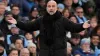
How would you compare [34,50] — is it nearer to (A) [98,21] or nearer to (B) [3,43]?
(B) [3,43]

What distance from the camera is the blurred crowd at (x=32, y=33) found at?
445 inches

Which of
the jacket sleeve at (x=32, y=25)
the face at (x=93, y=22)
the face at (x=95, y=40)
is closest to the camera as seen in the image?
the jacket sleeve at (x=32, y=25)

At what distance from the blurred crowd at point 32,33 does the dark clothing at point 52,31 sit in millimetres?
1336

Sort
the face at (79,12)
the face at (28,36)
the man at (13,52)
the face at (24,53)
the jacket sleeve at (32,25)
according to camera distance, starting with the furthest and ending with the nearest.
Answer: the face at (79,12) < the face at (28,36) < the face at (24,53) < the man at (13,52) < the jacket sleeve at (32,25)

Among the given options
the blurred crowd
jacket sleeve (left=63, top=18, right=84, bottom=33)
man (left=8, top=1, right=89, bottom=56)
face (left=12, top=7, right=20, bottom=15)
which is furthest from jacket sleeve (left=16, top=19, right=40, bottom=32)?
face (left=12, top=7, right=20, bottom=15)

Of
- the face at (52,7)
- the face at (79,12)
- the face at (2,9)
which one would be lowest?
the face at (79,12)

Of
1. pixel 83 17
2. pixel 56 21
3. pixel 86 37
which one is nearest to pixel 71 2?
pixel 83 17

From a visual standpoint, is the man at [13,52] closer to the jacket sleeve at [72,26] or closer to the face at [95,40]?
the jacket sleeve at [72,26]

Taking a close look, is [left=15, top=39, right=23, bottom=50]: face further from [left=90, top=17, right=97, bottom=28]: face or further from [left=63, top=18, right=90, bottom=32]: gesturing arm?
[left=90, top=17, right=97, bottom=28]: face

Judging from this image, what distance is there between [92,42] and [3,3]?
7.78 feet

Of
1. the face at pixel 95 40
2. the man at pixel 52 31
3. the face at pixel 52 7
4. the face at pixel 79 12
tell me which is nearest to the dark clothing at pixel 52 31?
the man at pixel 52 31

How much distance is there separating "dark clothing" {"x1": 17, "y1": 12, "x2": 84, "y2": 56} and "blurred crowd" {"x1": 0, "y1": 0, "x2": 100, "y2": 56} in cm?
134

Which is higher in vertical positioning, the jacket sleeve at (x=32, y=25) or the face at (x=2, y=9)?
the jacket sleeve at (x=32, y=25)

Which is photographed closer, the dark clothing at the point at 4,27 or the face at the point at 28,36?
the dark clothing at the point at 4,27
